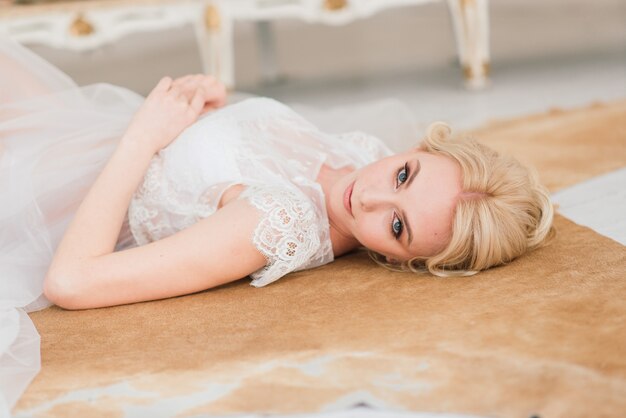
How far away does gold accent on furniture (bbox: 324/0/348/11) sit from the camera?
436 cm

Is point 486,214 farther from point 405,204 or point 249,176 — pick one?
point 249,176

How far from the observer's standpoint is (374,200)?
66.1 inches

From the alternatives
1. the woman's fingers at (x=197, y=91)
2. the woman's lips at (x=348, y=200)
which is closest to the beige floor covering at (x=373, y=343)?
the woman's lips at (x=348, y=200)

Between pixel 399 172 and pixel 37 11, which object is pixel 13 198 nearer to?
pixel 399 172

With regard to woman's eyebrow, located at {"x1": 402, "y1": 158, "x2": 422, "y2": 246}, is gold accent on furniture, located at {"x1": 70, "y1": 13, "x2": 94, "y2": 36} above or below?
above

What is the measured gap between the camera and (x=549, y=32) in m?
6.61

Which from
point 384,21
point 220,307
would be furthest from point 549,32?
point 220,307

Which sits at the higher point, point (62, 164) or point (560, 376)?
point (62, 164)

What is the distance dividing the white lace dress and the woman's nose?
110 millimetres

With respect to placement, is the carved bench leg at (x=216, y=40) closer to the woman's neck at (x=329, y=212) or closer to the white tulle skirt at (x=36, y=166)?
the white tulle skirt at (x=36, y=166)

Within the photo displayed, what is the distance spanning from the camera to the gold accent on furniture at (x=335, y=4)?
436 centimetres

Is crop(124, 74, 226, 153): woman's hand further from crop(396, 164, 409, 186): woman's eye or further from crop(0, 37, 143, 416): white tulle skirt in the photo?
crop(396, 164, 409, 186): woman's eye

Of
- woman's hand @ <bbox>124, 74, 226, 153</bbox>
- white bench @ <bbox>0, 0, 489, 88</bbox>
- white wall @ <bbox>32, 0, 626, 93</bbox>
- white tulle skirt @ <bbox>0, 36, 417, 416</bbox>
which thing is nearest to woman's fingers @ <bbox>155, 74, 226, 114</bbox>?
woman's hand @ <bbox>124, 74, 226, 153</bbox>

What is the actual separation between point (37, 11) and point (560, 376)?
12.3ft
